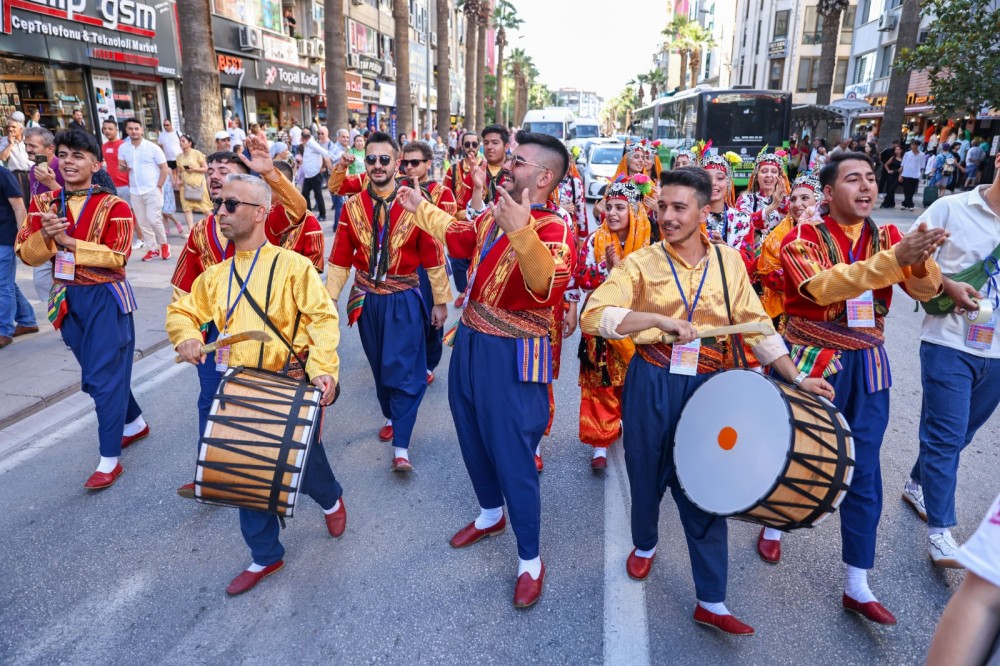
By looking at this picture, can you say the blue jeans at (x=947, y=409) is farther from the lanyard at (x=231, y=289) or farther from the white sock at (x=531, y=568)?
the lanyard at (x=231, y=289)

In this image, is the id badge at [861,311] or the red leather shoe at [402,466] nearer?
the id badge at [861,311]

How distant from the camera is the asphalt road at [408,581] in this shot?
2703mm

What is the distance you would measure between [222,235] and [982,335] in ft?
12.9

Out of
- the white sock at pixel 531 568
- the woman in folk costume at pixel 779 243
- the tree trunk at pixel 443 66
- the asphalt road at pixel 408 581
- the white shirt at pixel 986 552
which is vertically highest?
the tree trunk at pixel 443 66

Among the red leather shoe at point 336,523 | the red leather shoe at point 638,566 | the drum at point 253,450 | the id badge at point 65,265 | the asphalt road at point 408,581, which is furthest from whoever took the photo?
the id badge at point 65,265

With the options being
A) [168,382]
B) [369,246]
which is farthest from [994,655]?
[168,382]

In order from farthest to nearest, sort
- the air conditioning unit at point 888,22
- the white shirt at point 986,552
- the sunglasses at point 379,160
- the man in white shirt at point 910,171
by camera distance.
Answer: the air conditioning unit at point 888,22
the man in white shirt at point 910,171
the sunglasses at point 379,160
the white shirt at point 986,552

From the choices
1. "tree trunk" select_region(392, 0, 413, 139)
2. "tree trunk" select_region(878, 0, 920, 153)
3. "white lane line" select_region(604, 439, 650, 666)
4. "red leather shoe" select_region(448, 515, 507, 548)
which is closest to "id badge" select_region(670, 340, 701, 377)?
"white lane line" select_region(604, 439, 650, 666)

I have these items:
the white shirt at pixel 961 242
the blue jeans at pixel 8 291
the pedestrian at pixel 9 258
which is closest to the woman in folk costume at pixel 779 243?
the white shirt at pixel 961 242

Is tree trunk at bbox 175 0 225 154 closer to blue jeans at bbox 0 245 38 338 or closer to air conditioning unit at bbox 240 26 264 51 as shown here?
blue jeans at bbox 0 245 38 338

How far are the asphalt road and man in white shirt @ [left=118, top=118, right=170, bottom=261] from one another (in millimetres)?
6725

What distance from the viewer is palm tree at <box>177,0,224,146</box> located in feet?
34.8

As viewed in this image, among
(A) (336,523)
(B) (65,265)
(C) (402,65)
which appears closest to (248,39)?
(C) (402,65)

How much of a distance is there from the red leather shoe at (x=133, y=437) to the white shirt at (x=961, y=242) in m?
4.86
